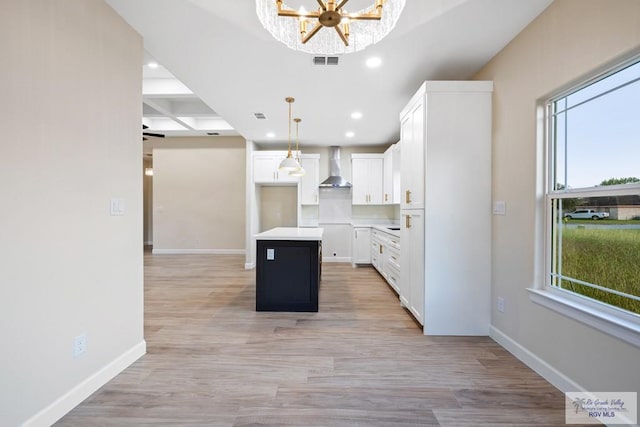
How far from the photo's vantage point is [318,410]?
164cm

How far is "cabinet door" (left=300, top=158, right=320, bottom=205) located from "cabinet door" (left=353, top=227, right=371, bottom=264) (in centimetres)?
114

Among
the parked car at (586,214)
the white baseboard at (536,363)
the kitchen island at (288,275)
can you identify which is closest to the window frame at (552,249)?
the parked car at (586,214)

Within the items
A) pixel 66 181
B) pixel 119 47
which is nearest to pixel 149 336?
pixel 66 181

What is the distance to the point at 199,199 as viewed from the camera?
7.22 meters

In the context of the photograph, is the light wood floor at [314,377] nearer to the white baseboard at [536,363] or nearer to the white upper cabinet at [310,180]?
the white baseboard at [536,363]

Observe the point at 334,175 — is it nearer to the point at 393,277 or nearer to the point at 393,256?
the point at 393,256

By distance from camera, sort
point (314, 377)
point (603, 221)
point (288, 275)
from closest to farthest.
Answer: point (603, 221)
point (314, 377)
point (288, 275)

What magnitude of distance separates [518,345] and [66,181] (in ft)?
11.0

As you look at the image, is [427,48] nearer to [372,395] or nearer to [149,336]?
[372,395]

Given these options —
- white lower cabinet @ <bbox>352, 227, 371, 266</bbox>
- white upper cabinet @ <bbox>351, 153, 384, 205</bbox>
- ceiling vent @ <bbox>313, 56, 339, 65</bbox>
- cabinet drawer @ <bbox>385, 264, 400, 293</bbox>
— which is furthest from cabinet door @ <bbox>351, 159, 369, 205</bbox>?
ceiling vent @ <bbox>313, 56, 339, 65</bbox>

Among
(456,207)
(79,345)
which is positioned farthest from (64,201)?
(456,207)

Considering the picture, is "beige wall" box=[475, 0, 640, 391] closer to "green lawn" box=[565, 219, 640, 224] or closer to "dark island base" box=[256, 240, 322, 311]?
"green lawn" box=[565, 219, 640, 224]

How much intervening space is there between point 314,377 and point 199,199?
630 cm

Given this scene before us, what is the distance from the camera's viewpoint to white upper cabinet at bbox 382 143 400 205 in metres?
5.23
